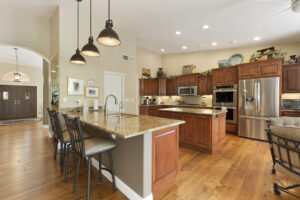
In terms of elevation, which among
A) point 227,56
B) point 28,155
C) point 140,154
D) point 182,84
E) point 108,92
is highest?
point 227,56

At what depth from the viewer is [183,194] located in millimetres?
1717

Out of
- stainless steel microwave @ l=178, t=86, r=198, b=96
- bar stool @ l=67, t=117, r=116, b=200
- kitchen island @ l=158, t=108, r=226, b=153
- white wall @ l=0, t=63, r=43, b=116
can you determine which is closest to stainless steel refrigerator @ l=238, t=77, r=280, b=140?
kitchen island @ l=158, t=108, r=226, b=153

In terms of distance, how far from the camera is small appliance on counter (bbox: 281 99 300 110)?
12.7 feet

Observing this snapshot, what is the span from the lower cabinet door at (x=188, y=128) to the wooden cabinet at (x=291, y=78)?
3.19 metres

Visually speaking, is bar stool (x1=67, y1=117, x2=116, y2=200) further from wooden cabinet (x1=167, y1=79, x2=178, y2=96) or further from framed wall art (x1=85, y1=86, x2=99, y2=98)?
wooden cabinet (x1=167, y1=79, x2=178, y2=96)

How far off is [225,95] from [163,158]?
4.01m

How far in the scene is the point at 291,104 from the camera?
157 inches

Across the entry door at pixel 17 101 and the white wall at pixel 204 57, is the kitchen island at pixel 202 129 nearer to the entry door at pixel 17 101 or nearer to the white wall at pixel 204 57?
the white wall at pixel 204 57

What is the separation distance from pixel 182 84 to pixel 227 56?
7.05 feet

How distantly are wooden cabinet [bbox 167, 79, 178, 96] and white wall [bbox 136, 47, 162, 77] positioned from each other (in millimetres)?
949

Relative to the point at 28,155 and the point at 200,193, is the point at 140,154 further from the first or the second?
the point at 28,155

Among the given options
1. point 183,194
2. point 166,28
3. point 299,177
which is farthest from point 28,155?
point 166,28

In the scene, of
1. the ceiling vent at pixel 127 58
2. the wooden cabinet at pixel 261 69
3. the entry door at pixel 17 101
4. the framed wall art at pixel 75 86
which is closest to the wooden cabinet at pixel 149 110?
the ceiling vent at pixel 127 58

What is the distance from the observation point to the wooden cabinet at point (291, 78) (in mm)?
3773
